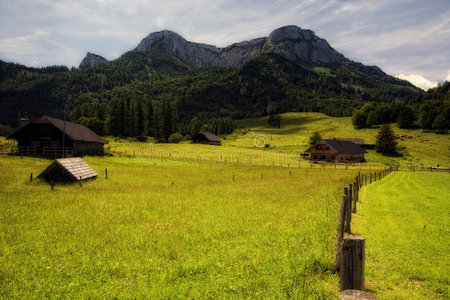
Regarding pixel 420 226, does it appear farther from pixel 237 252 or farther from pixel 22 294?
pixel 22 294

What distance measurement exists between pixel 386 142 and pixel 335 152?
25.6 m

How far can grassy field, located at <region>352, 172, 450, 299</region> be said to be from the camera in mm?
7855

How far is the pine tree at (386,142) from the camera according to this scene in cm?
9225

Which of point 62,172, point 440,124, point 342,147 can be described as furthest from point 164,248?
point 440,124

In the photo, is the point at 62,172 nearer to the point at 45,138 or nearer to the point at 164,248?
the point at 164,248

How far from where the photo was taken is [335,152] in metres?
84.2

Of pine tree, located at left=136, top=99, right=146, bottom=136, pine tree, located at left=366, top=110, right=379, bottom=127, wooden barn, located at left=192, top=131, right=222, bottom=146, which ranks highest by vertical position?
pine tree, located at left=366, top=110, right=379, bottom=127

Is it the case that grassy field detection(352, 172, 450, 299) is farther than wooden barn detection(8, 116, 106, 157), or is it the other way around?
wooden barn detection(8, 116, 106, 157)

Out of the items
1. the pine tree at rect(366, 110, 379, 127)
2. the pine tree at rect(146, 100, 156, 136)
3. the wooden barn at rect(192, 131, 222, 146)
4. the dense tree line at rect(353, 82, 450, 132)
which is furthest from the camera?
the pine tree at rect(366, 110, 379, 127)

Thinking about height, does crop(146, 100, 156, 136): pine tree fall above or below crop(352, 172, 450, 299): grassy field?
above

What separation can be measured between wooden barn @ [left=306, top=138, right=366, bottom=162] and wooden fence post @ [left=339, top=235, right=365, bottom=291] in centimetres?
8496

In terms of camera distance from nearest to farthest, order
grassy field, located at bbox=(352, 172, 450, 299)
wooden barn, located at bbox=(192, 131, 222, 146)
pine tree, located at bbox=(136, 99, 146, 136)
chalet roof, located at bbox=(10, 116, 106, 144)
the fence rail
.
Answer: grassy field, located at bbox=(352, 172, 450, 299)
the fence rail
chalet roof, located at bbox=(10, 116, 106, 144)
pine tree, located at bbox=(136, 99, 146, 136)
wooden barn, located at bbox=(192, 131, 222, 146)

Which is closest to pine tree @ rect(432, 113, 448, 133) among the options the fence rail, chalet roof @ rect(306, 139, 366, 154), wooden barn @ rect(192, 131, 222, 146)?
chalet roof @ rect(306, 139, 366, 154)

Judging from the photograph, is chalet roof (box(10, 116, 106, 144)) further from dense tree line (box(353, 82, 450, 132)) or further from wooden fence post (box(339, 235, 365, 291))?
dense tree line (box(353, 82, 450, 132))
